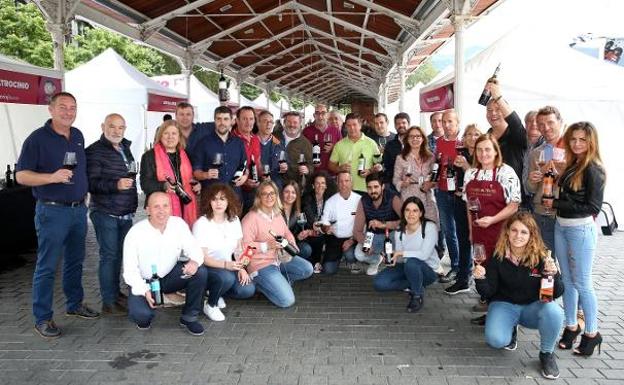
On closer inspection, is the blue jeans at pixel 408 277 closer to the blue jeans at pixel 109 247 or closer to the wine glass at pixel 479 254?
the wine glass at pixel 479 254

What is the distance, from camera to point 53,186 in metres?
4.04

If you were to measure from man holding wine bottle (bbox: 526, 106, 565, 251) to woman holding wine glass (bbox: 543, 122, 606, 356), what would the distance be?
13 centimetres

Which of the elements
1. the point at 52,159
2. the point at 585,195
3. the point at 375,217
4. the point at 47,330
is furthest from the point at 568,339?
the point at 52,159

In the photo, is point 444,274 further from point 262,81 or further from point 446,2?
point 262,81

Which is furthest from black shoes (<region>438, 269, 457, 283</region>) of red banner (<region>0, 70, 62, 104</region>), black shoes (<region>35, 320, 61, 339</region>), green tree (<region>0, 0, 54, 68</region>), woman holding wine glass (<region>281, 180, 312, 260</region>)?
green tree (<region>0, 0, 54, 68</region>)

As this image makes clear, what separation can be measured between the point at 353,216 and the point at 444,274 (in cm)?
127

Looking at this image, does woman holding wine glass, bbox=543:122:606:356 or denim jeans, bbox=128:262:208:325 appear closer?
woman holding wine glass, bbox=543:122:606:356

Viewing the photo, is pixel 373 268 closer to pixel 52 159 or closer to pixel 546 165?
pixel 546 165

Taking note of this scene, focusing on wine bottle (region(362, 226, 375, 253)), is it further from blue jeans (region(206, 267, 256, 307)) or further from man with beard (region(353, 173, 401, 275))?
blue jeans (region(206, 267, 256, 307))

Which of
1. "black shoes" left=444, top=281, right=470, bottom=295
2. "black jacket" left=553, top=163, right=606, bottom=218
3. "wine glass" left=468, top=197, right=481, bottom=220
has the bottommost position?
"black shoes" left=444, top=281, right=470, bottom=295

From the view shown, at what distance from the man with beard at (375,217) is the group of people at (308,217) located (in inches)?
0.6

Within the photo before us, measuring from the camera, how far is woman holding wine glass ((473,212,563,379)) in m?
3.66

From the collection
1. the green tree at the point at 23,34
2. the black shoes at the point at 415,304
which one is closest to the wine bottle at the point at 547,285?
the black shoes at the point at 415,304

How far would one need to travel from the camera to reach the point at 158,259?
426 centimetres
